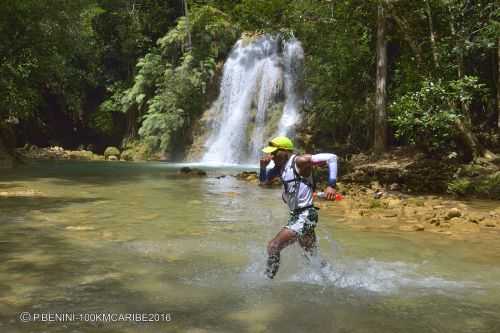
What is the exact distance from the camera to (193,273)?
20.9ft

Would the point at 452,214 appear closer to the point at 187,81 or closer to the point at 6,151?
the point at 6,151

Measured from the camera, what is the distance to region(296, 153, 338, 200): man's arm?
5.28 metres

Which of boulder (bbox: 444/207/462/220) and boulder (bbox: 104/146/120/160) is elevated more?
boulder (bbox: 104/146/120/160)

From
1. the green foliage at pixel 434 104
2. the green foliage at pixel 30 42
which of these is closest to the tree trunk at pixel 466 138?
the green foliage at pixel 434 104

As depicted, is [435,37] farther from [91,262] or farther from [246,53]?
[246,53]

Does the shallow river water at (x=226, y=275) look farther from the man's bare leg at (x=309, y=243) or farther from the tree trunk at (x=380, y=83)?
the tree trunk at (x=380, y=83)

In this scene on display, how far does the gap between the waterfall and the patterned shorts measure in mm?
19992

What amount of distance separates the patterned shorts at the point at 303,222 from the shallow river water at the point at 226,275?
2.15ft

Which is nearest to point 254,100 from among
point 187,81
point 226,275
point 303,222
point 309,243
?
point 187,81

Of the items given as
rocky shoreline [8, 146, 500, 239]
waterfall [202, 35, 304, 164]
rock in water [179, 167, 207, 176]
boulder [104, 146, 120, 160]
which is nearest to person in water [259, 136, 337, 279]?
rocky shoreline [8, 146, 500, 239]

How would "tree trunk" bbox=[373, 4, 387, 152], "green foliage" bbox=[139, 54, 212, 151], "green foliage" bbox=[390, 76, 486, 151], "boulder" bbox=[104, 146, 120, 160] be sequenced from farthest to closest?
"boulder" bbox=[104, 146, 120, 160] < "green foliage" bbox=[139, 54, 212, 151] < "tree trunk" bbox=[373, 4, 387, 152] < "green foliage" bbox=[390, 76, 486, 151]

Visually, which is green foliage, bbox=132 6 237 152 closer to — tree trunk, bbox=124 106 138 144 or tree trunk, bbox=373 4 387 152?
tree trunk, bbox=124 106 138 144

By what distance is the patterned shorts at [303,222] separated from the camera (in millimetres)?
5617

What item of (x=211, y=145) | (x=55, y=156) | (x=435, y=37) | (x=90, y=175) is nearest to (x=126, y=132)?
(x=55, y=156)
